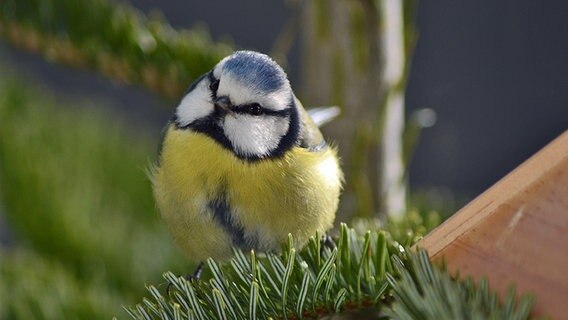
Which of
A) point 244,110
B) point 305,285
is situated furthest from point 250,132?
point 305,285

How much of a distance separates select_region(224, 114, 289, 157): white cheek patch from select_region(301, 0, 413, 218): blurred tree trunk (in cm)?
10

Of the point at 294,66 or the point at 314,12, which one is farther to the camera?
the point at 294,66

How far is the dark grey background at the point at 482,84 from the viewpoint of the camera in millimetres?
2186

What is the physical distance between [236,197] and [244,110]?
92mm

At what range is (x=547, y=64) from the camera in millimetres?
2207

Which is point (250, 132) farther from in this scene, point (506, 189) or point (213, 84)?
point (506, 189)

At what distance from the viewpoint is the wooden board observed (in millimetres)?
437

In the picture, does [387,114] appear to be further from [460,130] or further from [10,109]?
[460,130]

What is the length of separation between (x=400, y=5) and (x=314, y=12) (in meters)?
0.10

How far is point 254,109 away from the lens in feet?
2.89

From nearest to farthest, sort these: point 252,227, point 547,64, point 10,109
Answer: point 252,227, point 10,109, point 547,64

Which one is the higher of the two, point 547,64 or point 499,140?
point 547,64

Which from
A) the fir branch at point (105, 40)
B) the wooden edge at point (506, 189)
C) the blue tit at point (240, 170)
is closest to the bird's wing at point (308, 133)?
the blue tit at point (240, 170)

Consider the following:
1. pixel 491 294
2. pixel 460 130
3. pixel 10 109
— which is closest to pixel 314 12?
pixel 10 109
